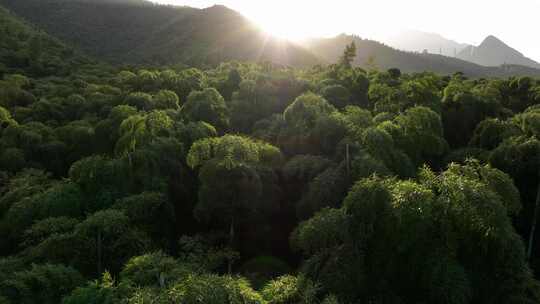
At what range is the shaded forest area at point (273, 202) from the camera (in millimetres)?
6297

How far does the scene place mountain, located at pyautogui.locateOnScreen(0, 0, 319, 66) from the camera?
89688mm

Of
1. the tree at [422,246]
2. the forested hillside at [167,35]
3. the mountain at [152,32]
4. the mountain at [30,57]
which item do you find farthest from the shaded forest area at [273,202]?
the mountain at [152,32]

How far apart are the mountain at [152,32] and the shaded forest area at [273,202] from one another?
67.5 meters

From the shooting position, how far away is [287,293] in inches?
258

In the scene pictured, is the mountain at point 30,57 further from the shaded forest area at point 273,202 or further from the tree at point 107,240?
the tree at point 107,240

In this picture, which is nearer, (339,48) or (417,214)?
(417,214)

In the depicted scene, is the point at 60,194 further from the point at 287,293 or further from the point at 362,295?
the point at 362,295

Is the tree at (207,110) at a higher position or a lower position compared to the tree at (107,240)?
higher

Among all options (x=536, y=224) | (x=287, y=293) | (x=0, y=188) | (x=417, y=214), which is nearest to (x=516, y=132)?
(x=536, y=224)

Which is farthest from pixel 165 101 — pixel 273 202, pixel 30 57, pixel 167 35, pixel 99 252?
pixel 167 35

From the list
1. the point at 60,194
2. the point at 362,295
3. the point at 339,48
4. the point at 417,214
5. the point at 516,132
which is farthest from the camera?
the point at 339,48

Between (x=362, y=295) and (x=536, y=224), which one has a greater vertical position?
(x=362, y=295)

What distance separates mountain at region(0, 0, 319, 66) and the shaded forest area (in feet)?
222

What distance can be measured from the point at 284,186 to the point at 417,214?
21.4 ft
